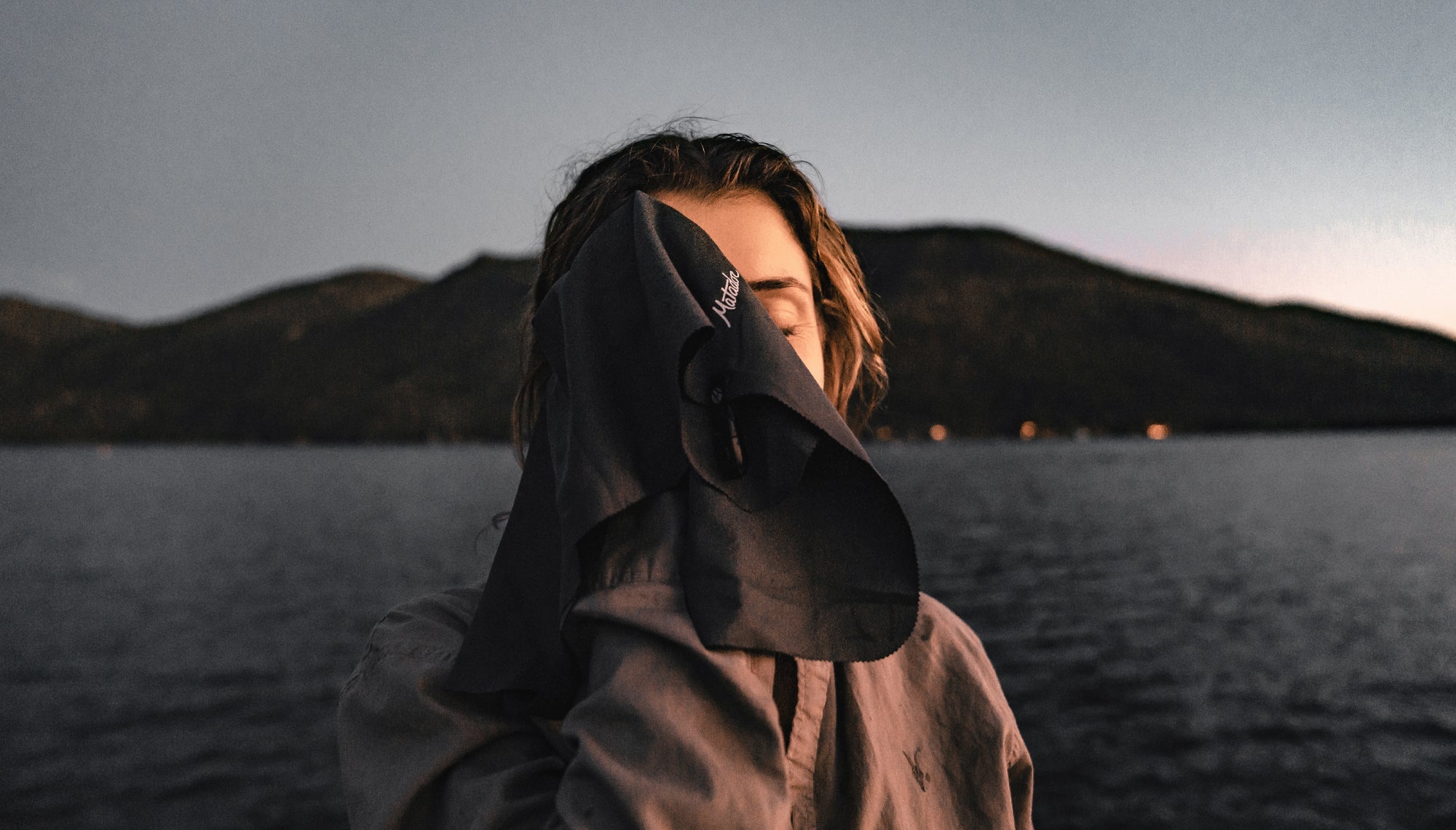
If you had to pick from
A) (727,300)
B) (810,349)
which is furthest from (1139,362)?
(727,300)

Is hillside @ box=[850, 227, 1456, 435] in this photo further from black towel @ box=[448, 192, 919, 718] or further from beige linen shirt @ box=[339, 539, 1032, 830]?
black towel @ box=[448, 192, 919, 718]

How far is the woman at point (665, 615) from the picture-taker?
923mm

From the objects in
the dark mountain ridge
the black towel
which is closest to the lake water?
the black towel

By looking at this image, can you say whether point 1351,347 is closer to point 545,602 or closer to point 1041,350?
point 1041,350

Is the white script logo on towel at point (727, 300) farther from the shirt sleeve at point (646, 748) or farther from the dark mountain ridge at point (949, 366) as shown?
the dark mountain ridge at point (949, 366)

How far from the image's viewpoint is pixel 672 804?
90 centimetres

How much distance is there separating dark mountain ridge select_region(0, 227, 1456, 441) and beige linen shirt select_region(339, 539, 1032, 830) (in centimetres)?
11905

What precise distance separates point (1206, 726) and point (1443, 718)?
472 centimetres

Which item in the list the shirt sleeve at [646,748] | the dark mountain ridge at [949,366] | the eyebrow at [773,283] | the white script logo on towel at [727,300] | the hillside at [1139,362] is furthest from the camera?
the dark mountain ridge at [949,366]

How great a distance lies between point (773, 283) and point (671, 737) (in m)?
0.80

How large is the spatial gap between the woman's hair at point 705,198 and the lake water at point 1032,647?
1.76 metres

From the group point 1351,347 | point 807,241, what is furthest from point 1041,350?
point 807,241

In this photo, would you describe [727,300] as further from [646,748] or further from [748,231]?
[646,748]

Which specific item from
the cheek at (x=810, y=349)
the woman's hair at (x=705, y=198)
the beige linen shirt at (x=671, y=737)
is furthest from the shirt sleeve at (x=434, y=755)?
the cheek at (x=810, y=349)
